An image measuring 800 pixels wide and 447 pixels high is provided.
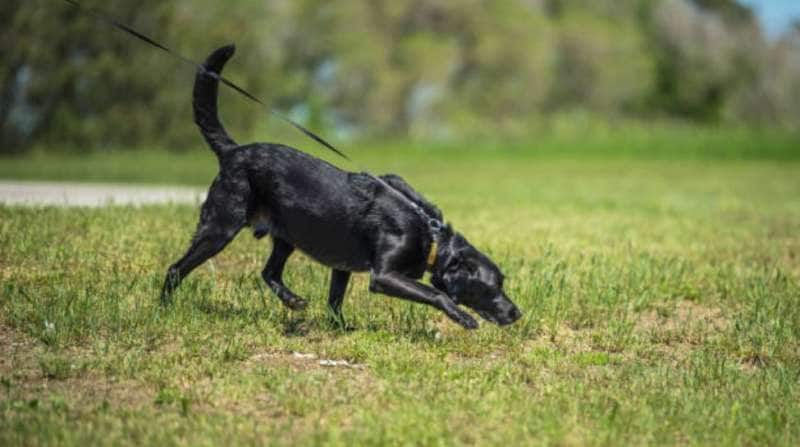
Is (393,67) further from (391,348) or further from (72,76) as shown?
(391,348)

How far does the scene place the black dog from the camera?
5406mm

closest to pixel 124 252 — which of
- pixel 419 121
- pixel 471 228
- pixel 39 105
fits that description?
pixel 471 228

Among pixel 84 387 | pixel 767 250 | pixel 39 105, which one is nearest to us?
pixel 84 387

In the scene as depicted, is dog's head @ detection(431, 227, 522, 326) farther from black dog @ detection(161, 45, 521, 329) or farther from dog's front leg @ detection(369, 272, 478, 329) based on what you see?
dog's front leg @ detection(369, 272, 478, 329)

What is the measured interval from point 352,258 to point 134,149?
19.0 meters

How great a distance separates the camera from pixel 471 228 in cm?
987

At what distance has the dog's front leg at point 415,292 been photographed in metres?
5.27

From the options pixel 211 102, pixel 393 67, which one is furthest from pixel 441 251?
pixel 393 67

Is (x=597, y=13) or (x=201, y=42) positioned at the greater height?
(x=597, y=13)

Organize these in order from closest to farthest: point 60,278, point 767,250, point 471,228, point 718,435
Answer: point 718,435
point 60,278
point 767,250
point 471,228

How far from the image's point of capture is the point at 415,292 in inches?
207

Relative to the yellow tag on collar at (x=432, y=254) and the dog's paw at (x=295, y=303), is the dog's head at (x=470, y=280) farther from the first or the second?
the dog's paw at (x=295, y=303)

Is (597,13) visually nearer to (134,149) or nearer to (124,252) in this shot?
(134,149)

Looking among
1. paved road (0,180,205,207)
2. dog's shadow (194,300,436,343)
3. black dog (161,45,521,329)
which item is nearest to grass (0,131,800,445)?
dog's shadow (194,300,436,343)
